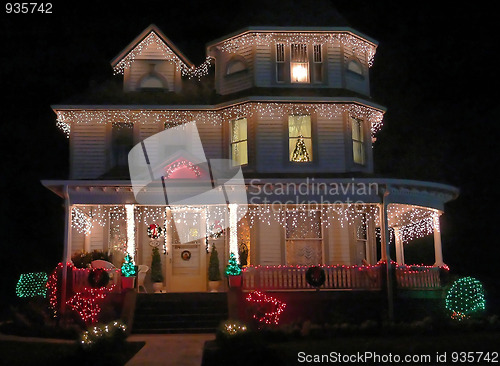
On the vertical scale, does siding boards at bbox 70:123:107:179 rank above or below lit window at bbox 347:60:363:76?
below

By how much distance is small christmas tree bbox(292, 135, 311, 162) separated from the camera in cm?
2208

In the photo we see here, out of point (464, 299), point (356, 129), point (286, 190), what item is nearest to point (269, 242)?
point (286, 190)

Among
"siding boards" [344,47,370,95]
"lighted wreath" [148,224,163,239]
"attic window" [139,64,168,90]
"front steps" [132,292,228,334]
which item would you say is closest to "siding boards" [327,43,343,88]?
"siding boards" [344,47,370,95]

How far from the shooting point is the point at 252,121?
72.6 feet

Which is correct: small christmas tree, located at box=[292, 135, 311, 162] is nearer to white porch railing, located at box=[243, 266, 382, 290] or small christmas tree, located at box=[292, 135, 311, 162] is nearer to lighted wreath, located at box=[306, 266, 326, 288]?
white porch railing, located at box=[243, 266, 382, 290]

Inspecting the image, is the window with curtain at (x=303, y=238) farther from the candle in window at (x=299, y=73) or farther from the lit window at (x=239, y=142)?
the candle in window at (x=299, y=73)

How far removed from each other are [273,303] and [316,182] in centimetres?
399

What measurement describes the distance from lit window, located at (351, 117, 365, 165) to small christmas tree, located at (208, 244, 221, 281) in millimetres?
6016

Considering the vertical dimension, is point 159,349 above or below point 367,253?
below

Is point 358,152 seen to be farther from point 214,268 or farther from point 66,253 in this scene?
point 66,253

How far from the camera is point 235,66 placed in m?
23.2

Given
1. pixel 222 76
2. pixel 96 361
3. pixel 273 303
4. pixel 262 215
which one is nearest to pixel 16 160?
pixel 222 76

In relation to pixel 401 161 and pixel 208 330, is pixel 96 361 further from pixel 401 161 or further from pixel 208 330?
pixel 401 161

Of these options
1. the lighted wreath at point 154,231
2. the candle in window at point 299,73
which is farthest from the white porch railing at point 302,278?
the candle in window at point 299,73
